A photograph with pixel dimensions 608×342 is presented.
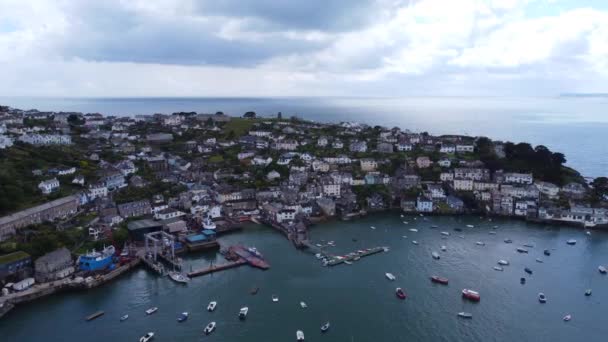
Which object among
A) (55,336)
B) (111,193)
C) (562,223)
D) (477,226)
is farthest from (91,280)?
(562,223)

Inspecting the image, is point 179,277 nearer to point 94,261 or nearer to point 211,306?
point 211,306

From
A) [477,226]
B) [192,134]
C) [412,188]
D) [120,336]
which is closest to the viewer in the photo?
[120,336]

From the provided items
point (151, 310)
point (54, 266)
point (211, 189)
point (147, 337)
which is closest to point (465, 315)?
point (147, 337)

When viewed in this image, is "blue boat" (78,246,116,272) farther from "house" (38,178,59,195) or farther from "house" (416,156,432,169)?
"house" (416,156,432,169)

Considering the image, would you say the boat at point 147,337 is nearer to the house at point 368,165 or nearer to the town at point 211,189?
the town at point 211,189

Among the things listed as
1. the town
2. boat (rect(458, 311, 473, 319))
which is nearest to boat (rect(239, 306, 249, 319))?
the town

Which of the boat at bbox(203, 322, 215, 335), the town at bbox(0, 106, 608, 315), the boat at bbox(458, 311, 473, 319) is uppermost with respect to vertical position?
the town at bbox(0, 106, 608, 315)

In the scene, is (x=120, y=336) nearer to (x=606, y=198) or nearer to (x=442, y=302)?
(x=442, y=302)
